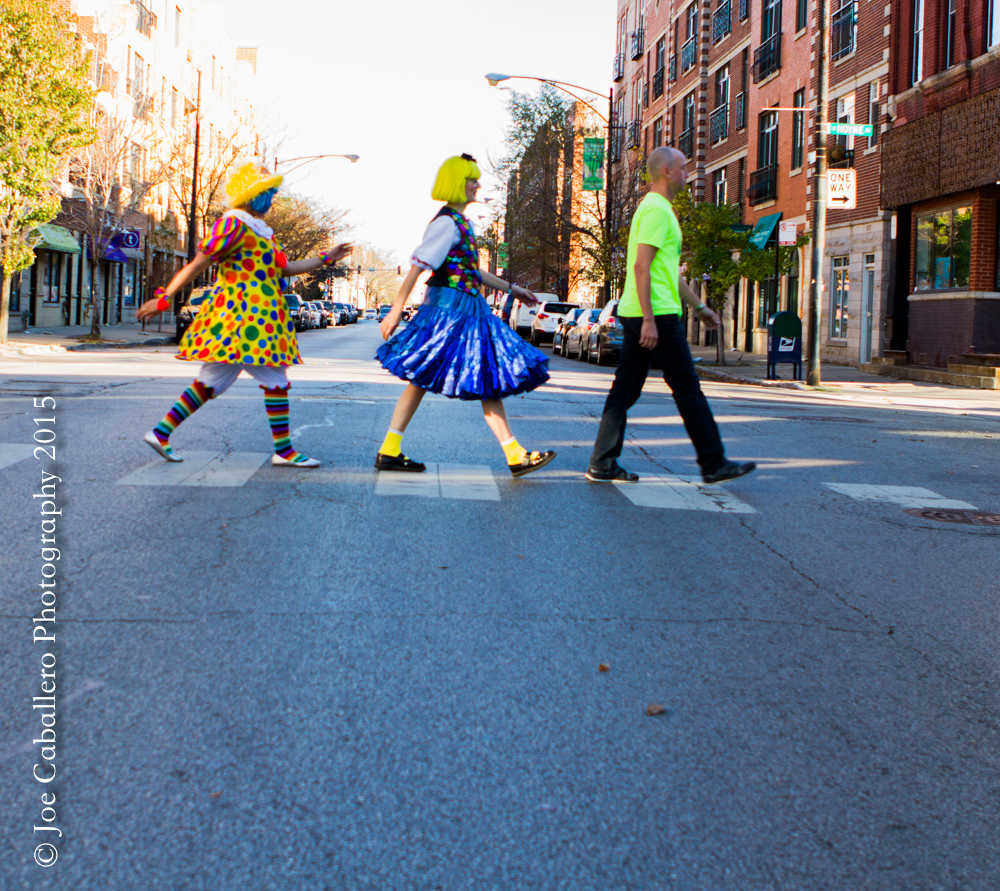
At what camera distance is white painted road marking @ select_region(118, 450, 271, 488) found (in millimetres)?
7113

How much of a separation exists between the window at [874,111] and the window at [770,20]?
829 centimetres

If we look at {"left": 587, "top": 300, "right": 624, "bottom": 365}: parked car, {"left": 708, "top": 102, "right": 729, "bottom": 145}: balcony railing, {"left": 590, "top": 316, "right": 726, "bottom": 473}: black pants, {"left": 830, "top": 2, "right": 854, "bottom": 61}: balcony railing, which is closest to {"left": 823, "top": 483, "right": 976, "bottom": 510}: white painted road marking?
{"left": 590, "top": 316, "right": 726, "bottom": 473}: black pants

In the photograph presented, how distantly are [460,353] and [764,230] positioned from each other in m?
26.9

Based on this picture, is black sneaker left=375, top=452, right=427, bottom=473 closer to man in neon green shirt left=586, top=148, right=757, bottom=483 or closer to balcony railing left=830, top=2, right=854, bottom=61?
man in neon green shirt left=586, top=148, right=757, bottom=483

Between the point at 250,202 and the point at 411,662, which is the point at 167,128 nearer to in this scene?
the point at 250,202

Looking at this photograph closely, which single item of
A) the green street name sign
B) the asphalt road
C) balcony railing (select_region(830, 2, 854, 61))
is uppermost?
balcony railing (select_region(830, 2, 854, 61))

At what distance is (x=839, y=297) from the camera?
30.6 meters

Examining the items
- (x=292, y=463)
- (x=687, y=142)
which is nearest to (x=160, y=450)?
(x=292, y=463)

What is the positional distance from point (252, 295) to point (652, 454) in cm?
384

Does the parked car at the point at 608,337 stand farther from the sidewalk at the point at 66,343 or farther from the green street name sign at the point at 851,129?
the sidewalk at the point at 66,343

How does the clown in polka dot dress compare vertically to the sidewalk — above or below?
below

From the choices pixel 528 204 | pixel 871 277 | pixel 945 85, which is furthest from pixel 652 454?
pixel 528 204

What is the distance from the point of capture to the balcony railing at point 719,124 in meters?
41.6

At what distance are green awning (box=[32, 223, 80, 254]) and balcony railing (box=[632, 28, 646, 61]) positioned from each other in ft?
96.4
